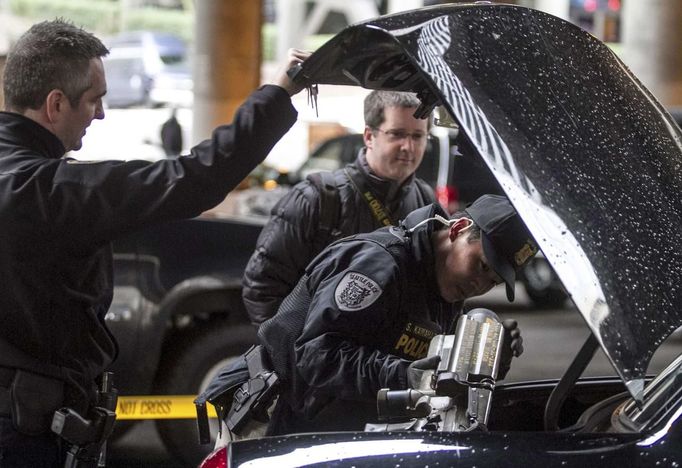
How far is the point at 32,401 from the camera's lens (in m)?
3.18

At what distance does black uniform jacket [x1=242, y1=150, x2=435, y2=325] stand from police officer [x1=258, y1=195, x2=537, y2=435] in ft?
4.70

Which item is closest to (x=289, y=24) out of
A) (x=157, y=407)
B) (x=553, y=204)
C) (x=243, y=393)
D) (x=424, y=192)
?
(x=157, y=407)

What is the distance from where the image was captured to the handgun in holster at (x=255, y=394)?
3510mm

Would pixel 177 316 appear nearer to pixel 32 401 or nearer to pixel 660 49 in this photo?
pixel 32 401

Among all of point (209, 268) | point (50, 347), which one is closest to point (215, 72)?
point (209, 268)

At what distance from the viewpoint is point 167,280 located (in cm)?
636

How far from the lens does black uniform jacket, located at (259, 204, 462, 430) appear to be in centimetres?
318

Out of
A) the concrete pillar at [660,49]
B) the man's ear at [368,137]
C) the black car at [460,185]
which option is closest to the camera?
the man's ear at [368,137]

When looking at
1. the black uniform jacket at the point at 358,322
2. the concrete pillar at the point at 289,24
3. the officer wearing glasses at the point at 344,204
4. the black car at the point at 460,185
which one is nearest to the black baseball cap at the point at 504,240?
the black uniform jacket at the point at 358,322

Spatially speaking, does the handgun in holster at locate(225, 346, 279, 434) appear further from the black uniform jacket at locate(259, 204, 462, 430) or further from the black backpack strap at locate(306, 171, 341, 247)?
the black backpack strap at locate(306, 171, 341, 247)

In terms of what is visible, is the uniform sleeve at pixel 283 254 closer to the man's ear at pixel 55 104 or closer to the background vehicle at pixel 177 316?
the background vehicle at pixel 177 316

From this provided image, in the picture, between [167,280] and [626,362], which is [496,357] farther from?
[167,280]

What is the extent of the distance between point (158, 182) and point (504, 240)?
86 centimetres

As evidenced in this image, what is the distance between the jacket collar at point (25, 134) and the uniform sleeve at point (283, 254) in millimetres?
1816
